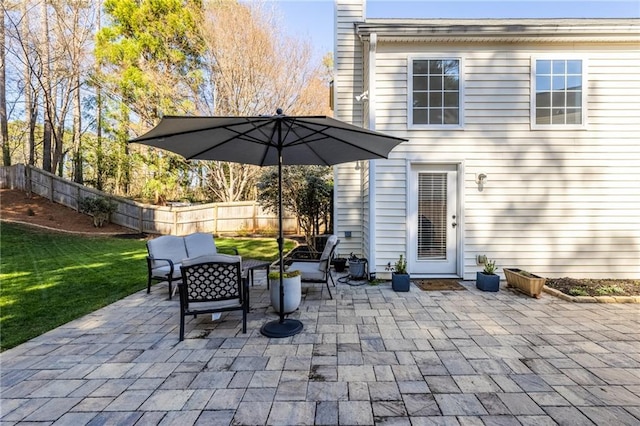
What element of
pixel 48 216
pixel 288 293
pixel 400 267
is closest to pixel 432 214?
pixel 400 267

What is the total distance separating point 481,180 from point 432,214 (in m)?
1.04

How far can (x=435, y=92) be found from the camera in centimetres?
563

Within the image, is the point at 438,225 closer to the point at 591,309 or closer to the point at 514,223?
the point at 514,223

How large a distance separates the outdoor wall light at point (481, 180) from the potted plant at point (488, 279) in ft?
4.57

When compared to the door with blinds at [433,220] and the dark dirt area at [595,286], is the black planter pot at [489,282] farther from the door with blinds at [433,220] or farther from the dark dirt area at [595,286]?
the dark dirt area at [595,286]

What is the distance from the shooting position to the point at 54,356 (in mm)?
2877

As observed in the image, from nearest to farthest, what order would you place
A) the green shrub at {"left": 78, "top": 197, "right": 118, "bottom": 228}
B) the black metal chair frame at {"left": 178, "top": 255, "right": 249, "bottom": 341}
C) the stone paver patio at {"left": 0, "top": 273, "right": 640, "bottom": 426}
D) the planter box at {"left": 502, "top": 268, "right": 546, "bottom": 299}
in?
the stone paver patio at {"left": 0, "top": 273, "right": 640, "bottom": 426} < the black metal chair frame at {"left": 178, "top": 255, "right": 249, "bottom": 341} < the planter box at {"left": 502, "top": 268, "right": 546, "bottom": 299} < the green shrub at {"left": 78, "top": 197, "right": 118, "bottom": 228}

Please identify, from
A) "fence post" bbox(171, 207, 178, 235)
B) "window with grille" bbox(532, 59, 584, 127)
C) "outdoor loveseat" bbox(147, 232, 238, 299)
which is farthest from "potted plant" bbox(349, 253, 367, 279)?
"fence post" bbox(171, 207, 178, 235)

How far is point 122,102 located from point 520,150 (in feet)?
49.8

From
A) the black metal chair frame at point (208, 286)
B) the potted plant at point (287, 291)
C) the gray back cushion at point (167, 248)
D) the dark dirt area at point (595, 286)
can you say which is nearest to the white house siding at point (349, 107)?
the potted plant at point (287, 291)

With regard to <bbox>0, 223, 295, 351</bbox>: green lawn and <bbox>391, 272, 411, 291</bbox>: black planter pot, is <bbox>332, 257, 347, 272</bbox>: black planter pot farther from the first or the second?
<bbox>0, 223, 295, 351</bbox>: green lawn

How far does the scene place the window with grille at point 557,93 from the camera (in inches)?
215

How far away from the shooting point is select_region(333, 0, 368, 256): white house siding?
6.68m

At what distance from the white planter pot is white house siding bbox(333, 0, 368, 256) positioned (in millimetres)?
3045
